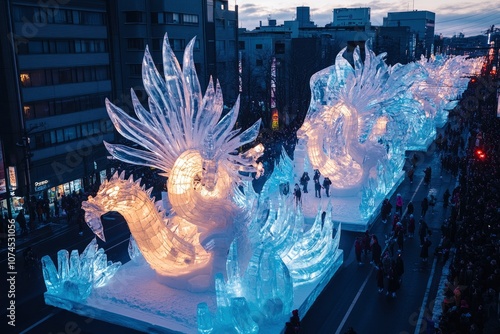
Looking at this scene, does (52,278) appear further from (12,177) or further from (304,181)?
(304,181)

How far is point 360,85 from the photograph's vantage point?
19.6 meters

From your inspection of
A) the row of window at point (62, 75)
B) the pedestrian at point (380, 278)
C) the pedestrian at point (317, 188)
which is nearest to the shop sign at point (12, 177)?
the row of window at point (62, 75)

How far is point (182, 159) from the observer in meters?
11.0

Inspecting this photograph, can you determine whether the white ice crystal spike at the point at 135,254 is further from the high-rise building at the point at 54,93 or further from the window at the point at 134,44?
the window at the point at 134,44

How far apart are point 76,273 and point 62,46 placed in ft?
46.8

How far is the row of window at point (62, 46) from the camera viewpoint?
21141mm

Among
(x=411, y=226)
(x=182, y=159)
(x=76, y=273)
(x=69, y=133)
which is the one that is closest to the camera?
(x=182, y=159)

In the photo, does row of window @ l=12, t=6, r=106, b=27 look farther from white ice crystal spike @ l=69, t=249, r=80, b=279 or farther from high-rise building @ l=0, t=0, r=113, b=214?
white ice crystal spike @ l=69, t=249, r=80, b=279

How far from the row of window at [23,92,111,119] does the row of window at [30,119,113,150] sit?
28.1 inches

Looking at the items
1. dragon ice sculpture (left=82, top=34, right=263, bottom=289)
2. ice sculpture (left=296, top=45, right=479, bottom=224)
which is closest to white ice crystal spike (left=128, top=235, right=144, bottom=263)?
dragon ice sculpture (left=82, top=34, right=263, bottom=289)

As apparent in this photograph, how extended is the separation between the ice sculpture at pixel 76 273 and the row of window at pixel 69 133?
10902 mm

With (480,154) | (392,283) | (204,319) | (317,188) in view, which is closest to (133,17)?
(317,188)

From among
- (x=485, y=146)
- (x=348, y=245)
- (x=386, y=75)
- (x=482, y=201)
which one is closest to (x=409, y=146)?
(x=485, y=146)

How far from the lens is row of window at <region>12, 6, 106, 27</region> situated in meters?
20.7
